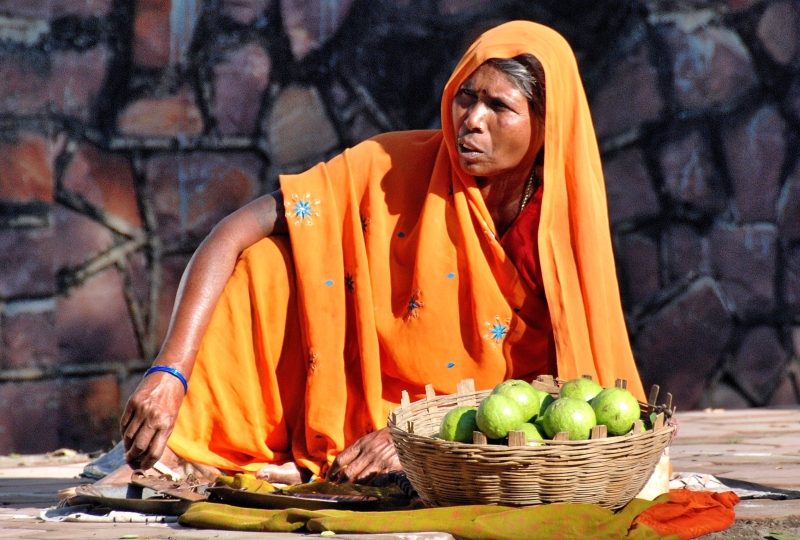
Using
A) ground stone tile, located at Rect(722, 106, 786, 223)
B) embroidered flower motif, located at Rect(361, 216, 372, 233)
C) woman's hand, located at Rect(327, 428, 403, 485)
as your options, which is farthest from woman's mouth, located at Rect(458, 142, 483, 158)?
ground stone tile, located at Rect(722, 106, 786, 223)

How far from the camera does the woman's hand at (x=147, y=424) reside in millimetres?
3090

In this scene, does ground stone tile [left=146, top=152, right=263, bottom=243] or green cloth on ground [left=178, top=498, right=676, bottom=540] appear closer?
green cloth on ground [left=178, top=498, right=676, bottom=540]

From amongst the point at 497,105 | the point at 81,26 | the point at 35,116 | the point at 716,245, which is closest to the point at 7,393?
the point at 35,116

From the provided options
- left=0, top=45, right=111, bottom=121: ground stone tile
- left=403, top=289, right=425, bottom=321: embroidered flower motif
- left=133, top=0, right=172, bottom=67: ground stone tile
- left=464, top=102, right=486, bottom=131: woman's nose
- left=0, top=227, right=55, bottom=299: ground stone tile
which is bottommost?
left=403, top=289, right=425, bottom=321: embroidered flower motif

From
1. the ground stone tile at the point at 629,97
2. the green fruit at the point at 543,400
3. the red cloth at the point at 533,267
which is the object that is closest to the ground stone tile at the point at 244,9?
the ground stone tile at the point at 629,97

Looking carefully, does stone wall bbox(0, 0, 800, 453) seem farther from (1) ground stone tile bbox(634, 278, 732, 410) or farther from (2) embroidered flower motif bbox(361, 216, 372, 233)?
(2) embroidered flower motif bbox(361, 216, 372, 233)

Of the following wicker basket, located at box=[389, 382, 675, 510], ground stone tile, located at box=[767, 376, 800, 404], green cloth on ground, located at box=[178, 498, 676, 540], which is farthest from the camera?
ground stone tile, located at box=[767, 376, 800, 404]

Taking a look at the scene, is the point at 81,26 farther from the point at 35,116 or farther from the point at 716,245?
the point at 716,245

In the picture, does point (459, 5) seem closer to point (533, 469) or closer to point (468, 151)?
point (468, 151)

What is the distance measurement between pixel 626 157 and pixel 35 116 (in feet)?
10.8

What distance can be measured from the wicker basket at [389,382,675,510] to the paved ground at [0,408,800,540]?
0.69 ft

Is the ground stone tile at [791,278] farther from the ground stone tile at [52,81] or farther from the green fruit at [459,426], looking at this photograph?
the green fruit at [459,426]

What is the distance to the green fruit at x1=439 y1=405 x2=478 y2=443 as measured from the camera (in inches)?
109

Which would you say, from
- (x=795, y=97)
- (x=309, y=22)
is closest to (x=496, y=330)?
(x=309, y=22)
